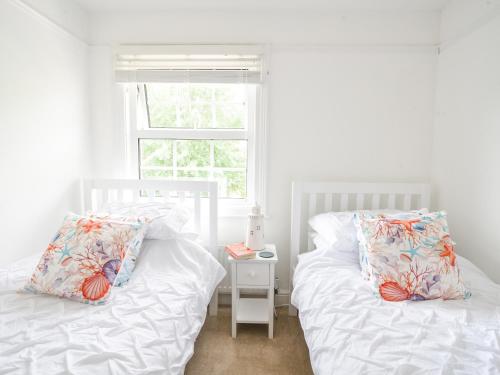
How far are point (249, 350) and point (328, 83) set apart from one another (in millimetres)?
1887

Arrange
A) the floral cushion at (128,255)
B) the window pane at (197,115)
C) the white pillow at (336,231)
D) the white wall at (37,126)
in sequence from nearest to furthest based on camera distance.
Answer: the floral cushion at (128,255) → the white wall at (37,126) → the white pillow at (336,231) → the window pane at (197,115)

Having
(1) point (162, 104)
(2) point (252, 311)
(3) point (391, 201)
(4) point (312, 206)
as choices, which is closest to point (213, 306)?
(2) point (252, 311)

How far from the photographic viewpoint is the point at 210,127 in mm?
2424

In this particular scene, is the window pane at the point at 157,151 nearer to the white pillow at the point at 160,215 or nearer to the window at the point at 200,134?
the window at the point at 200,134

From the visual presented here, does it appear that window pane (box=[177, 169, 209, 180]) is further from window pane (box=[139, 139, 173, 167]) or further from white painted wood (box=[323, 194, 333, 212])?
white painted wood (box=[323, 194, 333, 212])

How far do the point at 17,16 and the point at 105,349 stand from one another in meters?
1.82

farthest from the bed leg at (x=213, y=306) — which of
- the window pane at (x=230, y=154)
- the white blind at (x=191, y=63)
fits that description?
the white blind at (x=191, y=63)

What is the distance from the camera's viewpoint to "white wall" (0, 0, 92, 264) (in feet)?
5.47

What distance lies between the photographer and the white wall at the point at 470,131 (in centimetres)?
173

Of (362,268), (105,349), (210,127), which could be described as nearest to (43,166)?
(210,127)

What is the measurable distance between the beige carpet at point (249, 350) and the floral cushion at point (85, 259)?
73cm

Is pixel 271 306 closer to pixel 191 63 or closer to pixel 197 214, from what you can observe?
pixel 197 214

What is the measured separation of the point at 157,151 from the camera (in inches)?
97.0

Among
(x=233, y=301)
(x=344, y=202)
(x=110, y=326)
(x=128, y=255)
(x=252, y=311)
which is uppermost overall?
(x=344, y=202)
